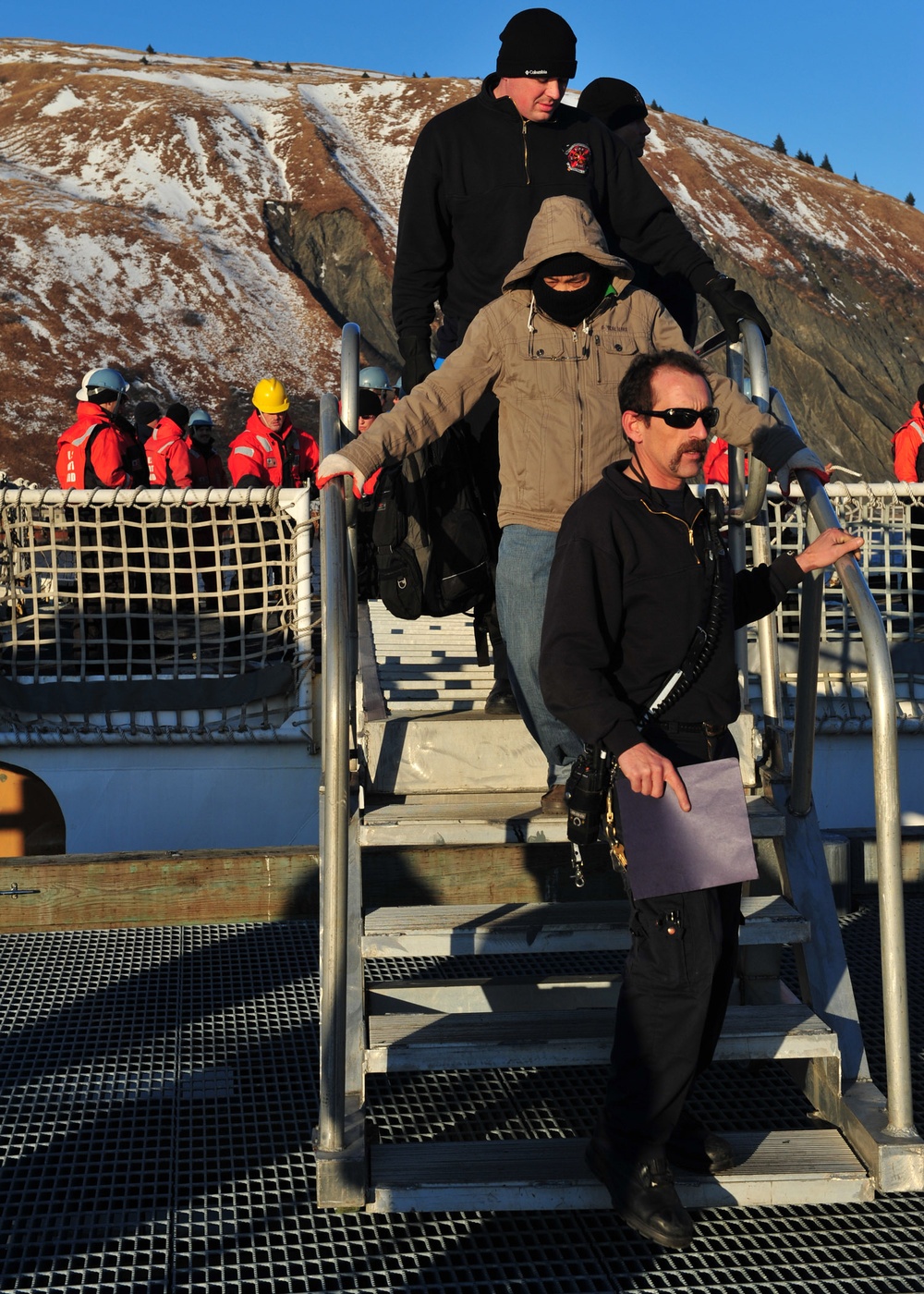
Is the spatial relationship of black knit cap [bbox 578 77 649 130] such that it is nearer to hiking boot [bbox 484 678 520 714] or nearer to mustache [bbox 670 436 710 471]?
hiking boot [bbox 484 678 520 714]

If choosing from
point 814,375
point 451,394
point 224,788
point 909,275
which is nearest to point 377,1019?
point 451,394

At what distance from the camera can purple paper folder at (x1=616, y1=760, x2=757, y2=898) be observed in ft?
8.36

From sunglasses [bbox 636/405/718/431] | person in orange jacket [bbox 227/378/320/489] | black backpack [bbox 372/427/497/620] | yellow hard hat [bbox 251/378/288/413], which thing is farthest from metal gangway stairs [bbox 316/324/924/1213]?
yellow hard hat [bbox 251/378/288/413]

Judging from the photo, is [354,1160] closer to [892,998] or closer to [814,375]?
[892,998]

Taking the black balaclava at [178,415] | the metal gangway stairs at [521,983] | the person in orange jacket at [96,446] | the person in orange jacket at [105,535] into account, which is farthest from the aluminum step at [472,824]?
the black balaclava at [178,415]

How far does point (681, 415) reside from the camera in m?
2.62

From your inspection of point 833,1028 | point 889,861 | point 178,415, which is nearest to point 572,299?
point 889,861

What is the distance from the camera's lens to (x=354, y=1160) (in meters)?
2.63

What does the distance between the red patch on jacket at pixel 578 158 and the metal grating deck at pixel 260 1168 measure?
2.39m

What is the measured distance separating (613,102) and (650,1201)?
147 inches

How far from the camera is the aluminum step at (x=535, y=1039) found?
2854 mm

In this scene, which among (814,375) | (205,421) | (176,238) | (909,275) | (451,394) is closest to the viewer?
(451,394)

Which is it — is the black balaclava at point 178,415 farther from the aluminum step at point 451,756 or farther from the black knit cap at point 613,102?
the aluminum step at point 451,756

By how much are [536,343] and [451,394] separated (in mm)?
240
